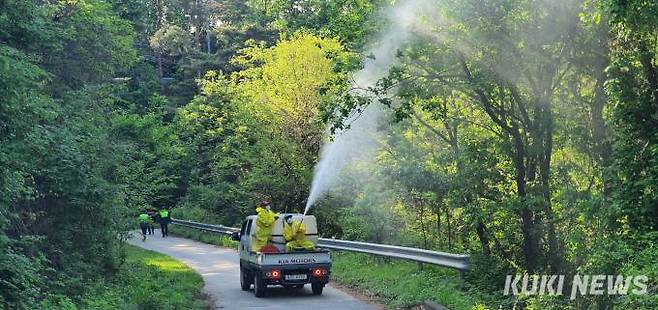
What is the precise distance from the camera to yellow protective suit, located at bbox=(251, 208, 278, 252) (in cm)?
1636

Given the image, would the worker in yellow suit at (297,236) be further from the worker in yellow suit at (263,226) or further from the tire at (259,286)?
the tire at (259,286)

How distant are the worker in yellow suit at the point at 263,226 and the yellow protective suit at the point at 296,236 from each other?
1.32 feet

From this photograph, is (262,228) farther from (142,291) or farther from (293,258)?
(142,291)

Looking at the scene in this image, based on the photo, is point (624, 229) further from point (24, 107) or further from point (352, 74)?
point (24, 107)

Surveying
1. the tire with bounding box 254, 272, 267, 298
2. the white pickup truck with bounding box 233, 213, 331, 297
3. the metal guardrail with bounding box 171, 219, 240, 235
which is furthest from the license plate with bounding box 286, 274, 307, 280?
the metal guardrail with bounding box 171, 219, 240, 235

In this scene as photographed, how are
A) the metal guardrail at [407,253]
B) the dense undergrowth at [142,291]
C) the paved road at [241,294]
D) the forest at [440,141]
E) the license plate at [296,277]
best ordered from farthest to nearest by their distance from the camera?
the license plate at [296,277], the paved road at [241,294], the metal guardrail at [407,253], the dense undergrowth at [142,291], the forest at [440,141]

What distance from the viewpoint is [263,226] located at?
16.5m

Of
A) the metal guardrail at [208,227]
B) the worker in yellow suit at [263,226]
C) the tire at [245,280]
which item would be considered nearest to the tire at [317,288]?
the worker in yellow suit at [263,226]

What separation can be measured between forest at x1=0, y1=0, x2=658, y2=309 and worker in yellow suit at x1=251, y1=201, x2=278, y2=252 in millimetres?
3047

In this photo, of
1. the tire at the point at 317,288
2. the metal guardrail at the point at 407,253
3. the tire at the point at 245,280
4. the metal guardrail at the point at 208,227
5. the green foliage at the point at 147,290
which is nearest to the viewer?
the green foliage at the point at 147,290

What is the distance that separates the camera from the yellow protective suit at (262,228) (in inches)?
644

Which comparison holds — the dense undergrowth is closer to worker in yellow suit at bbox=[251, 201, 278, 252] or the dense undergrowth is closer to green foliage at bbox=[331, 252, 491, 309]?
worker in yellow suit at bbox=[251, 201, 278, 252]

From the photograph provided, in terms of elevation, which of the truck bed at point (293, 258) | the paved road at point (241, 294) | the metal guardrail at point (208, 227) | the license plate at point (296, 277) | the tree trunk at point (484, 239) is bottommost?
the paved road at point (241, 294)

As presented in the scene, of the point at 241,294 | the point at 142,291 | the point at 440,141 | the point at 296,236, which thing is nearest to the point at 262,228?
the point at 296,236
